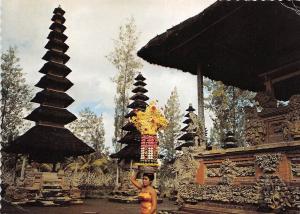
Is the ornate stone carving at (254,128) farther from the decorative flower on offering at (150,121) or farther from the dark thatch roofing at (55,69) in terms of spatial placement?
the dark thatch roofing at (55,69)

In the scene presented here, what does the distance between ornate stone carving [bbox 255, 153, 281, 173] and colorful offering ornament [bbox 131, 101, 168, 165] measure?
9.15 feet

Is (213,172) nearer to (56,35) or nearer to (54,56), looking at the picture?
(54,56)

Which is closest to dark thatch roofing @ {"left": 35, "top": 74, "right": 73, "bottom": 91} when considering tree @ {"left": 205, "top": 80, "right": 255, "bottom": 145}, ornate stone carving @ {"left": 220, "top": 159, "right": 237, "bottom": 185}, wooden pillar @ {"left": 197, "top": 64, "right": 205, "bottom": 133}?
tree @ {"left": 205, "top": 80, "right": 255, "bottom": 145}

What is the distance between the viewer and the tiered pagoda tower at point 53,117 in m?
19.0

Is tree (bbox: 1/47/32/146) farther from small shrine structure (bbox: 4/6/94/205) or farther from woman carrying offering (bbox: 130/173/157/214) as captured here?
woman carrying offering (bbox: 130/173/157/214)

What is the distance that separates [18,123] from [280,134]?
91.0ft

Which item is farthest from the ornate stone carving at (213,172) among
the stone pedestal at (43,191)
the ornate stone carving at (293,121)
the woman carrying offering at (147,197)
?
the stone pedestal at (43,191)

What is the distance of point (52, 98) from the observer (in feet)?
70.9

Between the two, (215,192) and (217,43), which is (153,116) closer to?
(215,192)

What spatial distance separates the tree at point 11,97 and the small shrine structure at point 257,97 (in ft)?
75.3

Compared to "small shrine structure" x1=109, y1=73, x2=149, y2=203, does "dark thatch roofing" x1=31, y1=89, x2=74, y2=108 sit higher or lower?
higher

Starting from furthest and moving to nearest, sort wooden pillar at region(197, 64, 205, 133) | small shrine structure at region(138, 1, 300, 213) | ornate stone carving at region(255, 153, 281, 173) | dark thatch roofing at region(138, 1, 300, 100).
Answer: wooden pillar at region(197, 64, 205, 133) < dark thatch roofing at region(138, 1, 300, 100) < ornate stone carving at region(255, 153, 281, 173) < small shrine structure at region(138, 1, 300, 213)

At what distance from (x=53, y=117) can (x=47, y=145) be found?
276 centimetres

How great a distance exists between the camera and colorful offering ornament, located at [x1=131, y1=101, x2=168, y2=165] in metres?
6.35
